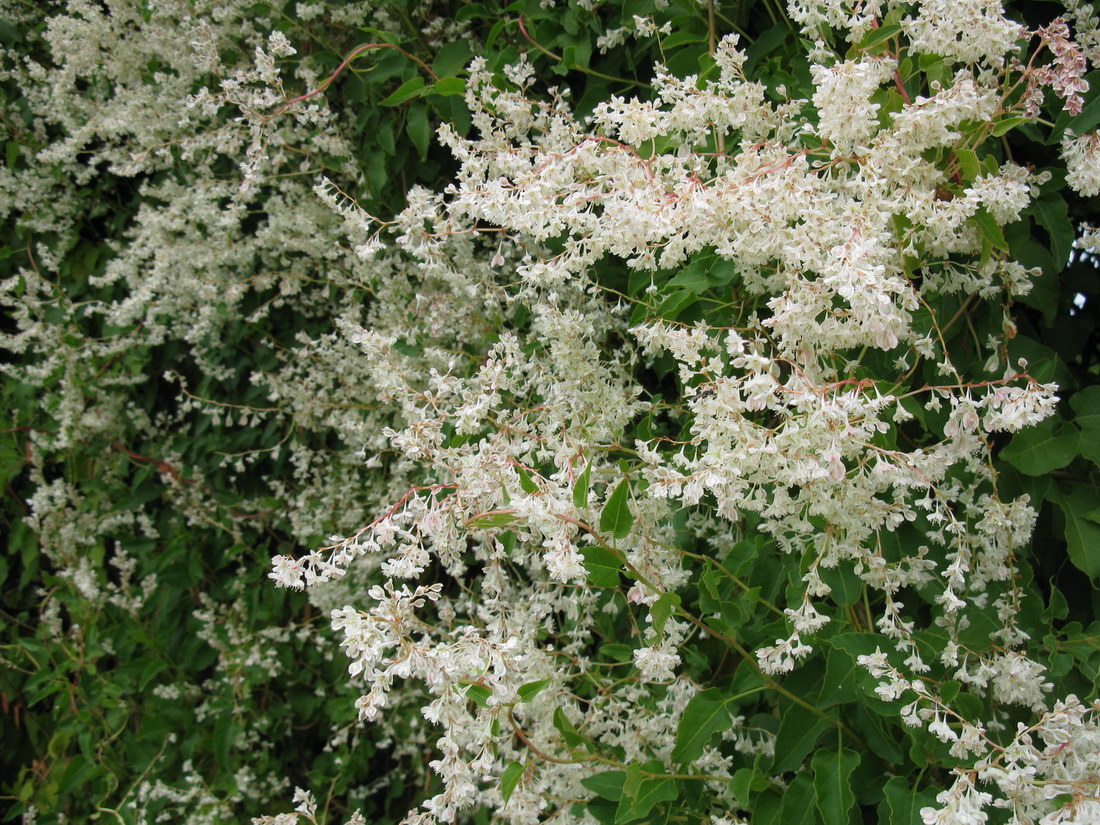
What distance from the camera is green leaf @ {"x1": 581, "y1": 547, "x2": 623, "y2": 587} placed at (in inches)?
50.3

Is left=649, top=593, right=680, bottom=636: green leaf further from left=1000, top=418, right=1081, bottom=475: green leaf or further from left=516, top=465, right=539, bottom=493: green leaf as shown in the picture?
left=1000, top=418, right=1081, bottom=475: green leaf

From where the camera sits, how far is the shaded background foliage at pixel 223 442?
2.14 meters

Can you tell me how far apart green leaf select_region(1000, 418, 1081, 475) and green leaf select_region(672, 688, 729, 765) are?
68cm

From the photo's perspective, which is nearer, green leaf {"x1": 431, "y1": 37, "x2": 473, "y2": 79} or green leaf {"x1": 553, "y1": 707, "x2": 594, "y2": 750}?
green leaf {"x1": 553, "y1": 707, "x2": 594, "y2": 750}

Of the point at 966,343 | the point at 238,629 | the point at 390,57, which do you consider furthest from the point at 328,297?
the point at 966,343

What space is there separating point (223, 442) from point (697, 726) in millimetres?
2439

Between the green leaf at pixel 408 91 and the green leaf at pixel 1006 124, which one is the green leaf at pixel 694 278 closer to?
the green leaf at pixel 1006 124

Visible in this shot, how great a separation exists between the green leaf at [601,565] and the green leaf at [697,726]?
301 millimetres

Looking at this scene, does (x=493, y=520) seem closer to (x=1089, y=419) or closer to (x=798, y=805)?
(x=798, y=805)

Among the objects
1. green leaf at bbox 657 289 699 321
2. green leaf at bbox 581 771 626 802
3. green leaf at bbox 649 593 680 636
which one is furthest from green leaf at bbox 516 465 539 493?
green leaf at bbox 581 771 626 802

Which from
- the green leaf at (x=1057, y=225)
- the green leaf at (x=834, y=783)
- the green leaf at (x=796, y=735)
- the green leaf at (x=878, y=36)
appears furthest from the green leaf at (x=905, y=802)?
the green leaf at (x=878, y=36)

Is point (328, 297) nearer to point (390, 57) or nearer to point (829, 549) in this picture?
point (390, 57)

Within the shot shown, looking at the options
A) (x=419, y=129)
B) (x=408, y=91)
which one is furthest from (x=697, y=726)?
(x=419, y=129)

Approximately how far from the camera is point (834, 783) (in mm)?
1306
